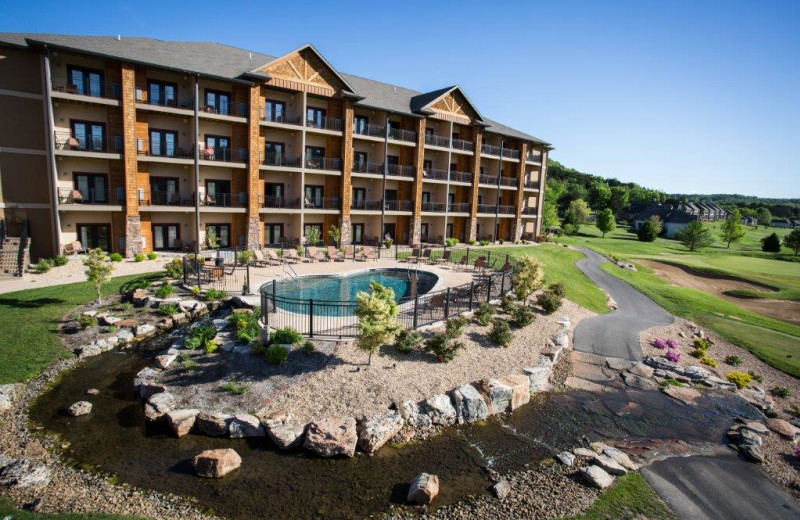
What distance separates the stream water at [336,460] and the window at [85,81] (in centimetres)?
1903

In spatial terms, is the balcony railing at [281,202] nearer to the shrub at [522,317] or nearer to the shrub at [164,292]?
the shrub at [164,292]

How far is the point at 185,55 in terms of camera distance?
28.5 metres

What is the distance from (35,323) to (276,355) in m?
10.0

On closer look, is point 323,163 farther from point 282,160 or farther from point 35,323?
point 35,323

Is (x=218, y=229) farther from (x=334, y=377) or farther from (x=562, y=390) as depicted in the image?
(x=562, y=390)

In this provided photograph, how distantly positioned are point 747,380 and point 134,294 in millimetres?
24137

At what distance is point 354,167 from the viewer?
118ft

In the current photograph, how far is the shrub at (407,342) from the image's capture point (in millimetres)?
14074

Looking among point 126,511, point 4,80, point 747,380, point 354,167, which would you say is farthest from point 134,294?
point 747,380

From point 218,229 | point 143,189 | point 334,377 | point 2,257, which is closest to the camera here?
point 334,377

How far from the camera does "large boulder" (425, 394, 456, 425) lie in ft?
38.0

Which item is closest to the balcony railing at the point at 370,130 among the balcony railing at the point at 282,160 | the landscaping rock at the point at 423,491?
the balcony railing at the point at 282,160

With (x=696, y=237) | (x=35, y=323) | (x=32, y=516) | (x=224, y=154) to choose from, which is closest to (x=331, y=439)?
(x=32, y=516)

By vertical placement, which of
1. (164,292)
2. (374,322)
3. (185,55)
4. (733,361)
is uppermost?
(185,55)
